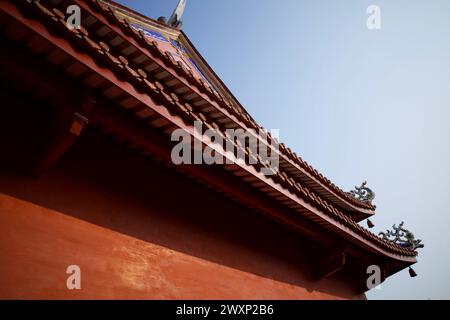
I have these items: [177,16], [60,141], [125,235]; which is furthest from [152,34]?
[125,235]

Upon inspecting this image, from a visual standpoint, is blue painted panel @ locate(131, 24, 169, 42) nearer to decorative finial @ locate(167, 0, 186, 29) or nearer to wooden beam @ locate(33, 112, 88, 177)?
decorative finial @ locate(167, 0, 186, 29)

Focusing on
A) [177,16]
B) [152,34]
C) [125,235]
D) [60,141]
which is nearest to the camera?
[60,141]

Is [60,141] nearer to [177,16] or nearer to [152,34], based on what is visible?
[152,34]

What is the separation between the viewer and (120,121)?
2795 mm

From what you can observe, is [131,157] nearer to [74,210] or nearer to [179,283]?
[74,210]

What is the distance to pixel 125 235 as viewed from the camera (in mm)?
3000

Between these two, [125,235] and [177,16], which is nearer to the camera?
[125,235]

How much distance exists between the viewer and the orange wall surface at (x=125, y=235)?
2.36m

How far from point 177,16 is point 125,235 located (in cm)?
711

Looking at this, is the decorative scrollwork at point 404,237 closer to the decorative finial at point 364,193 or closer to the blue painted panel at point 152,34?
the decorative finial at point 364,193

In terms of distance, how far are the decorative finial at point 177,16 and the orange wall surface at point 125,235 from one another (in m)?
5.73

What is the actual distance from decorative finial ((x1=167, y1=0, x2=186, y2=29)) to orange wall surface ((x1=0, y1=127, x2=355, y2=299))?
18.8 ft
